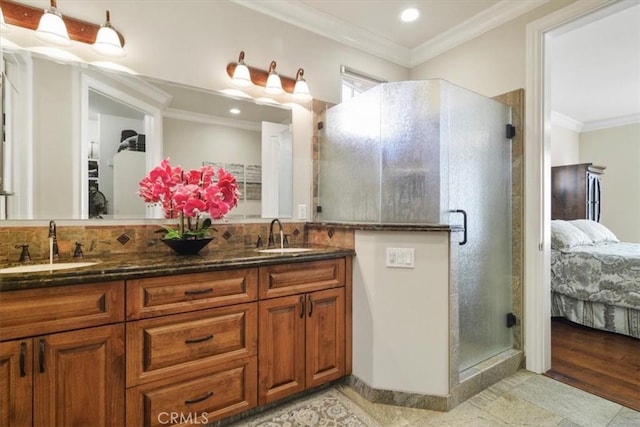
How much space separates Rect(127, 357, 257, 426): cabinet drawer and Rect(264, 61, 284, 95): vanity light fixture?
6.17 ft

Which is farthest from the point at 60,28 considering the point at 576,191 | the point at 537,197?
the point at 576,191

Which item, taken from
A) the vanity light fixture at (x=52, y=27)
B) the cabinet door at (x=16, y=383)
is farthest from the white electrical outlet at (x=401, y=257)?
the vanity light fixture at (x=52, y=27)

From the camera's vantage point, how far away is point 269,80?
239 cm

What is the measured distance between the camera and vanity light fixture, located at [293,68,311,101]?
250 centimetres

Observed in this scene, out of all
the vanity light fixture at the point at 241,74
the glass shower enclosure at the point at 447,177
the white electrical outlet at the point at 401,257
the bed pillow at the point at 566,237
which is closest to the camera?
the white electrical outlet at the point at 401,257

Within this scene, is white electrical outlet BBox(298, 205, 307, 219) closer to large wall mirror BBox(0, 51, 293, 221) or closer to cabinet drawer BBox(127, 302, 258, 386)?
large wall mirror BBox(0, 51, 293, 221)

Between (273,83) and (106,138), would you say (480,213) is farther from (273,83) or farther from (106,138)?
(106,138)

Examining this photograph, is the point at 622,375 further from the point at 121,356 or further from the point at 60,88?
the point at 60,88

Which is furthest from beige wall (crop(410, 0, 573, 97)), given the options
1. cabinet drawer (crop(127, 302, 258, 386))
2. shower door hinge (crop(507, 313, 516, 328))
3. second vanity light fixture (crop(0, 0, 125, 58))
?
second vanity light fixture (crop(0, 0, 125, 58))

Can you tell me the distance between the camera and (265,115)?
8.07ft

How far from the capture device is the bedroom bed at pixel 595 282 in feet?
9.49

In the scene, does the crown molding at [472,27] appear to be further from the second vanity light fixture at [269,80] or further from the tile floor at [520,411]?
the tile floor at [520,411]

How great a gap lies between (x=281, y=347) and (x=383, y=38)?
281 cm

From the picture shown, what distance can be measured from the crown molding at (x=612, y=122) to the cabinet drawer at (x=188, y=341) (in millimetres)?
7212
